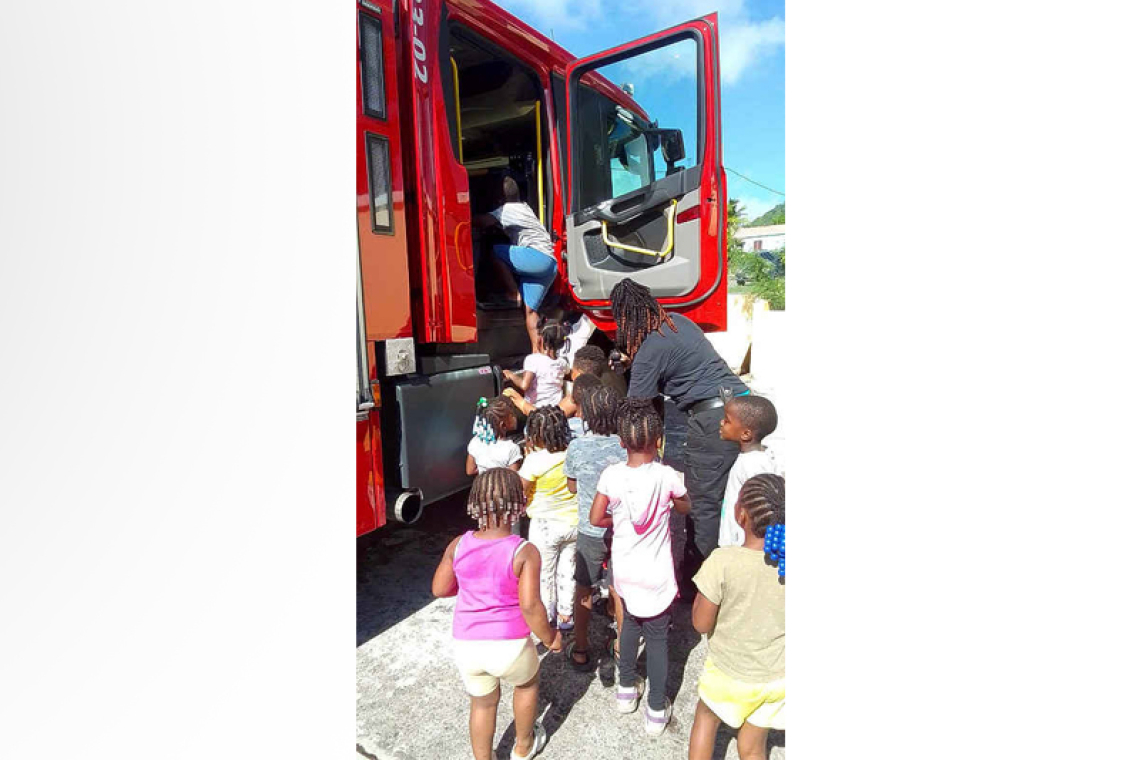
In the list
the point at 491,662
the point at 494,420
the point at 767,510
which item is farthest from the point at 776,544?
the point at 494,420

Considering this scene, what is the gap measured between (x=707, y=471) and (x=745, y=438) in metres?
0.28

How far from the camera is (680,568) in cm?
258

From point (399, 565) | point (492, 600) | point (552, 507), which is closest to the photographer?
point (492, 600)

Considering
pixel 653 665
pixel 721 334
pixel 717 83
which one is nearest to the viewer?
pixel 653 665

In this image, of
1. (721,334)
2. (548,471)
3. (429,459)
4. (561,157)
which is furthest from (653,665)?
(561,157)

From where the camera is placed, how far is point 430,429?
2.42 m

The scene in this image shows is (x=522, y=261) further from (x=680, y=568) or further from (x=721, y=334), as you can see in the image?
(x=680, y=568)

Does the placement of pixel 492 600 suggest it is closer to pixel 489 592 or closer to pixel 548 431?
pixel 489 592

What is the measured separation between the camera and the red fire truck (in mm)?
2174

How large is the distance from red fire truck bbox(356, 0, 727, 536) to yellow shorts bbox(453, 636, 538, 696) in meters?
0.70

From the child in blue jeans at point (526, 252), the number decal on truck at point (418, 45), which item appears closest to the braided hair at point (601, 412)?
the child in blue jeans at point (526, 252)

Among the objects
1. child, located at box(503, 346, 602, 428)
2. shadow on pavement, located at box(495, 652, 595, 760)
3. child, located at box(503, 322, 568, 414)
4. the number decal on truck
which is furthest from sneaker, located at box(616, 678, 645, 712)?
the number decal on truck

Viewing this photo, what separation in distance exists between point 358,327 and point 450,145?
0.91 m

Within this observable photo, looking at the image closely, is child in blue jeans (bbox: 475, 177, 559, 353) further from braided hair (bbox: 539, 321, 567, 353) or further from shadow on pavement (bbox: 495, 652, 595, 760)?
shadow on pavement (bbox: 495, 652, 595, 760)
